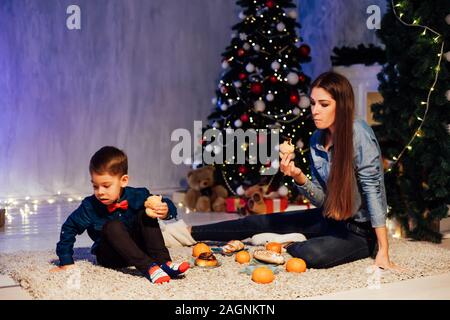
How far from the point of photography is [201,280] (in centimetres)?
269

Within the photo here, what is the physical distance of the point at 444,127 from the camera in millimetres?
3598

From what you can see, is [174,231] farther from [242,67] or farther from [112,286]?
[242,67]

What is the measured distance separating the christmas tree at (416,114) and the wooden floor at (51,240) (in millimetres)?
252

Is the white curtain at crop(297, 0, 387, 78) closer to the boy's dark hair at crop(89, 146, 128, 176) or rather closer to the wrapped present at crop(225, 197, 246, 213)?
the wrapped present at crop(225, 197, 246, 213)

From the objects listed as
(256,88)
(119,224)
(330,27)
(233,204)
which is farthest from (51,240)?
(330,27)

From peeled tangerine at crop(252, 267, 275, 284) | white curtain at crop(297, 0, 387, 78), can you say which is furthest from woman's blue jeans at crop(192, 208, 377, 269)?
white curtain at crop(297, 0, 387, 78)

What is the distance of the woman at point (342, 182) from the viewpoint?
2885mm

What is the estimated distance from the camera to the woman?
2.88 metres

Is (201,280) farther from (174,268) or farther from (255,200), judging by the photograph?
(255,200)

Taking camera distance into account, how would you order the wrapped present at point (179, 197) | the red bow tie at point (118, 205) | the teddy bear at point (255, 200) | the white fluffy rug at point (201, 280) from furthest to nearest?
the wrapped present at point (179, 197) → the teddy bear at point (255, 200) → the red bow tie at point (118, 205) → the white fluffy rug at point (201, 280)

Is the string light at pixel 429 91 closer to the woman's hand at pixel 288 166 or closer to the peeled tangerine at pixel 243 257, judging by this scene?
the woman's hand at pixel 288 166

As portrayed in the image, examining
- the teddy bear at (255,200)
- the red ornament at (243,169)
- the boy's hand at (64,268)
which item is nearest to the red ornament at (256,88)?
the red ornament at (243,169)
